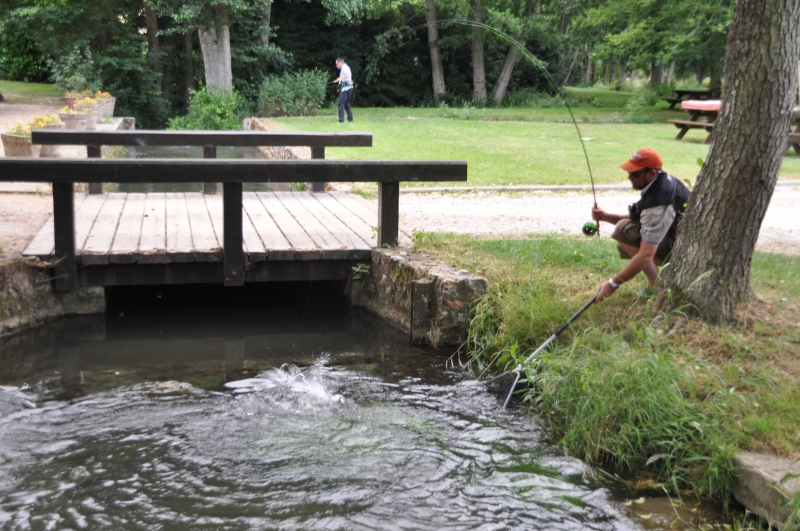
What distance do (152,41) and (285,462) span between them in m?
24.0

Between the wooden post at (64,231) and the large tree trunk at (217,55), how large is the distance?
57.1 feet

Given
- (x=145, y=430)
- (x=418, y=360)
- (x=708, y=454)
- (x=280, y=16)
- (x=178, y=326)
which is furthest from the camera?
(x=280, y=16)

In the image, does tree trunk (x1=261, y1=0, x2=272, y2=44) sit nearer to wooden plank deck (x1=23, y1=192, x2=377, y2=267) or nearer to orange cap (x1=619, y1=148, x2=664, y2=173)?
wooden plank deck (x1=23, y1=192, x2=377, y2=267)

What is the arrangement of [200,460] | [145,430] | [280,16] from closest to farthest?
[200,460] → [145,430] → [280,16]

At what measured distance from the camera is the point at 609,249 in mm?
6656

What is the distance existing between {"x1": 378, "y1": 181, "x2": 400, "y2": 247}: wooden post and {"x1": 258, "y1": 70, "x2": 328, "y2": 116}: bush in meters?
17.7

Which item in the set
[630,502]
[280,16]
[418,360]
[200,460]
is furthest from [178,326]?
[280,16]

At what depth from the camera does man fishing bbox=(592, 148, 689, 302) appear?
188 inches

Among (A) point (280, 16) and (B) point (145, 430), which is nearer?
(B) point (145, 430)

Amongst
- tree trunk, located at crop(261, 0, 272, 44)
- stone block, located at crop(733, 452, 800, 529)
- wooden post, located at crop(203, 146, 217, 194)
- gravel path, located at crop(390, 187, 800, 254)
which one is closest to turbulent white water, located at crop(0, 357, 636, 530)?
stone block, located at crop(733, 452, 800, 529)

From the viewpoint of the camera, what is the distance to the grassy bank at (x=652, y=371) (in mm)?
3641

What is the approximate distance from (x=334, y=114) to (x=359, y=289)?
18.4 metres

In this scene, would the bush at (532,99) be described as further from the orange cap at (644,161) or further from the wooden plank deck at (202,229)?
the orange cap at (644,161)

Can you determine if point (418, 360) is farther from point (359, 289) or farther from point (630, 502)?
point (630, 502)
